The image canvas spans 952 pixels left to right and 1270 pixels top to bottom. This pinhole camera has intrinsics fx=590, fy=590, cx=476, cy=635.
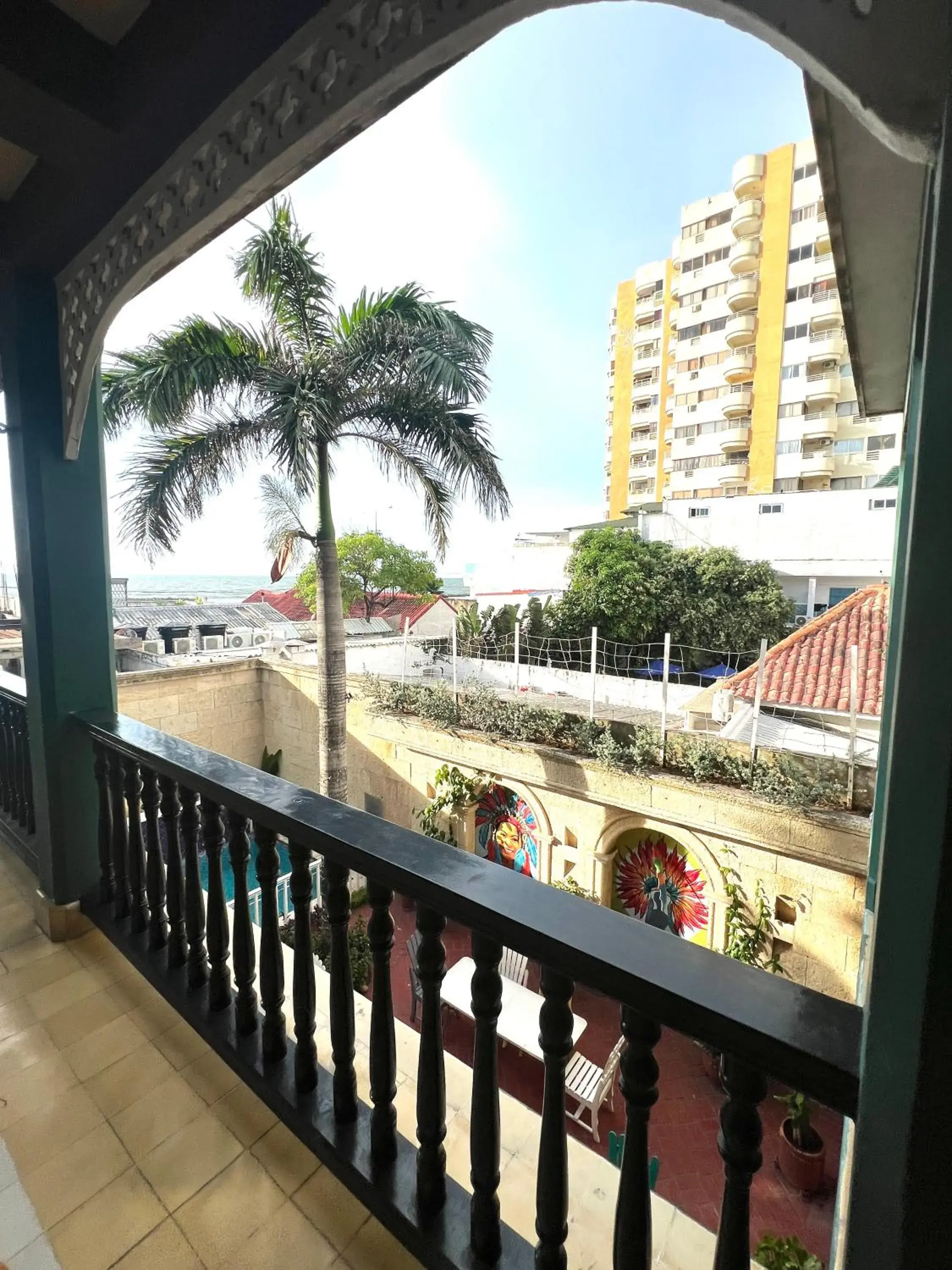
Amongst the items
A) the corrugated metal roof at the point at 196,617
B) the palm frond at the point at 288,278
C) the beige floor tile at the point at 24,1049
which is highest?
A: the palm frond at the point at 288,278

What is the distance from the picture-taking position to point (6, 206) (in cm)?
176

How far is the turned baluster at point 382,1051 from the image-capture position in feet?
3.48

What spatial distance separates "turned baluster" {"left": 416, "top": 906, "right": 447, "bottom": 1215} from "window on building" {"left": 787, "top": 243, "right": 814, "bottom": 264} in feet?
100

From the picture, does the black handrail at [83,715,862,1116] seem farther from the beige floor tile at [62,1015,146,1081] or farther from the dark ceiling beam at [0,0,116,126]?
the dark ceiling beam at [0,0,116,126]

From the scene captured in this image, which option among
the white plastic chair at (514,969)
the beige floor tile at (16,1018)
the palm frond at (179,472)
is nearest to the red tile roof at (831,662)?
the white plastic chair at (514,969)

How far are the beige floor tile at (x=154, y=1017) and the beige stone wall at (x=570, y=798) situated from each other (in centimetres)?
227

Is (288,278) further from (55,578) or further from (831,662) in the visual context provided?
(831,662)

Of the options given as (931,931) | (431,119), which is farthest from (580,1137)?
(431,119)

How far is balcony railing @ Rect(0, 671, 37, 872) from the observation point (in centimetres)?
227

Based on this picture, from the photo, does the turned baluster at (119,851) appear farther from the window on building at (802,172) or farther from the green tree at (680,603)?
the window on building at (802,172)

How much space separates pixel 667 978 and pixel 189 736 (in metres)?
9.50

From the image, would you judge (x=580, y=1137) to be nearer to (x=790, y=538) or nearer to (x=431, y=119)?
(x=431, y=119)

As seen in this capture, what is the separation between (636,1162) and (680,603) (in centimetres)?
1476

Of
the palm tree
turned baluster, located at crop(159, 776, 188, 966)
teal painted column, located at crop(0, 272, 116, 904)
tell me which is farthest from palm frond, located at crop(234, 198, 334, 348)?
turned baluster, located at crop(159, 776, 188, 966)
